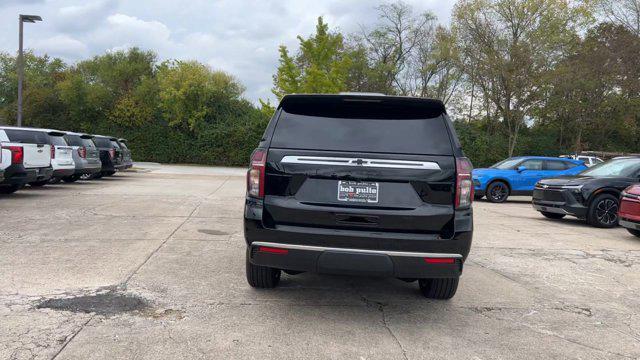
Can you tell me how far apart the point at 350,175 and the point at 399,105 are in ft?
2.67

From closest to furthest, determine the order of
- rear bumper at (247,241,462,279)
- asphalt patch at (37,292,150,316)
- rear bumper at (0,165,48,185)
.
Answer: rear bumper at (247,241,462,279) → asphalt patch at (37,292,150,316) → rear bumper at (0,165,48,185)

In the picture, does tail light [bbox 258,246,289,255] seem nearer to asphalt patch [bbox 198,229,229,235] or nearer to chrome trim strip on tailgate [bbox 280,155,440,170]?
chrome trim strip on tailgate [bbox 280,155,440,170]

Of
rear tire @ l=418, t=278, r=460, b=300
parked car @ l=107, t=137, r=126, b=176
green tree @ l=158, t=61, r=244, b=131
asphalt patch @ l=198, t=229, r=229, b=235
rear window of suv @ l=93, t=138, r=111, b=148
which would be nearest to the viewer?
rear tire @ l=418, t=278, r=460, b=300

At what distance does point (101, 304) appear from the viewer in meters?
4.45

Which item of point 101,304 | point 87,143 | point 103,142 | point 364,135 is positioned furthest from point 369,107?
point 103,142

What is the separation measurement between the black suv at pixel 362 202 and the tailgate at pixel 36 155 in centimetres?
1021

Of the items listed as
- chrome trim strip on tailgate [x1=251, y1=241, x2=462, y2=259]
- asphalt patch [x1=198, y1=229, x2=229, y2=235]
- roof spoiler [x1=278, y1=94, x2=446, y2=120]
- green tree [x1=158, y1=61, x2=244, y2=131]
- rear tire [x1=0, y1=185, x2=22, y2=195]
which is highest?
green tree [x1=158, y1=61, x2=244, y2=131]

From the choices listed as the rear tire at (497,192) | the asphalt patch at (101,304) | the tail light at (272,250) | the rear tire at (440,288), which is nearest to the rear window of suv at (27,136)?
the asphalt patch at (101,304)

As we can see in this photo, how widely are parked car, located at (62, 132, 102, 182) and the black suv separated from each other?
43.2 ft

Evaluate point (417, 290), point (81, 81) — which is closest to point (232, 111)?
point (81, 81)

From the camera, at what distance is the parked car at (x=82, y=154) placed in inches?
619

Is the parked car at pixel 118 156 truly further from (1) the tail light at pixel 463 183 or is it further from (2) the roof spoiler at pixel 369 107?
(1) the tail light at pixel 463 183

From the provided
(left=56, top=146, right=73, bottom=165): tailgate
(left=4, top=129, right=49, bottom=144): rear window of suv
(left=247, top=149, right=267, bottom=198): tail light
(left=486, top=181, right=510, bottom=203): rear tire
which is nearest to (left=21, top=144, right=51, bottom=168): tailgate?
(left=4, top=129, right=49, bottom=144): rear window of suv

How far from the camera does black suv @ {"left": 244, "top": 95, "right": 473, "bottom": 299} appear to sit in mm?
4008
